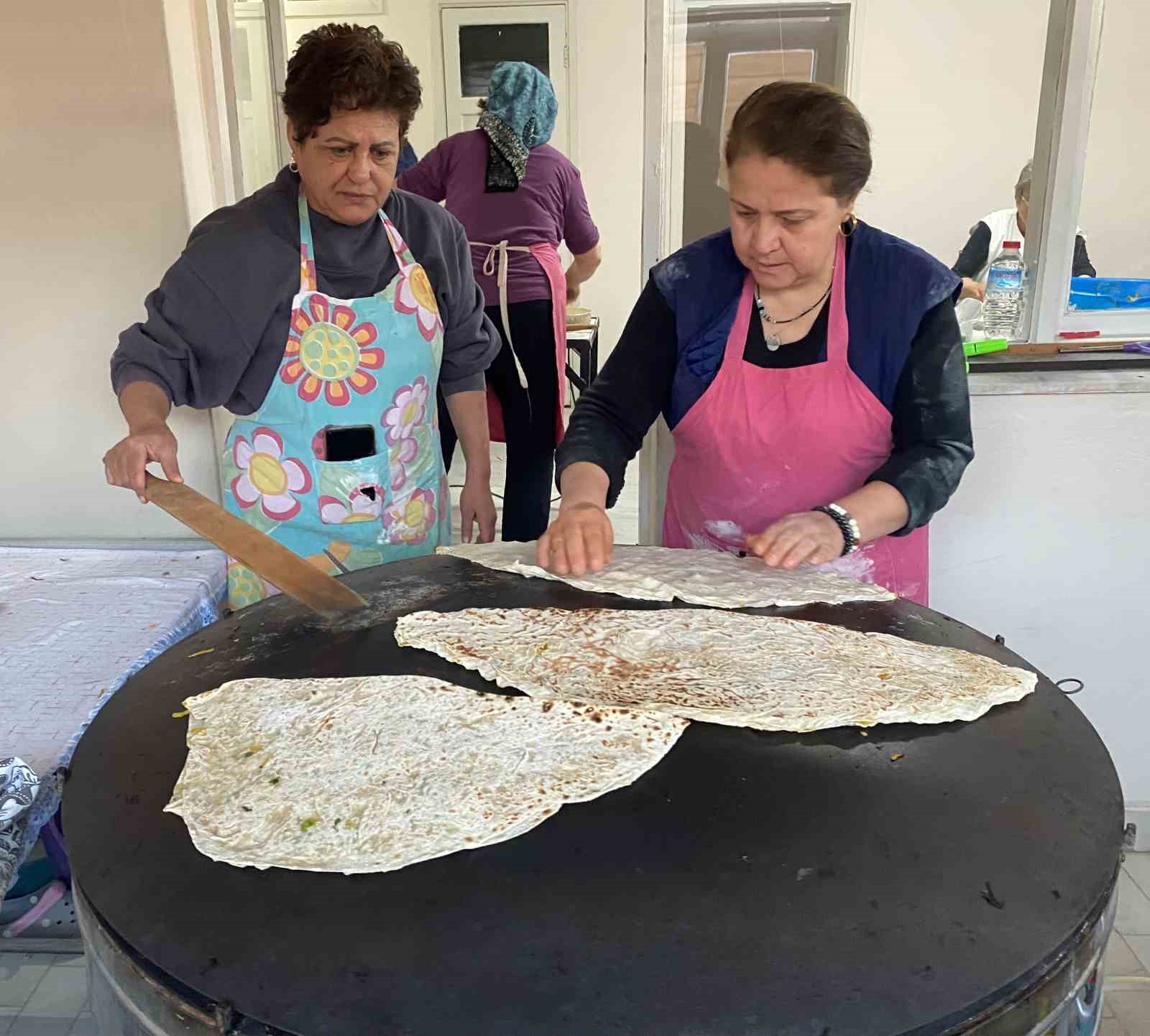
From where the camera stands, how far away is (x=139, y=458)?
150cm

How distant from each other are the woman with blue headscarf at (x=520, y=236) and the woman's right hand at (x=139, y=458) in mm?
1638

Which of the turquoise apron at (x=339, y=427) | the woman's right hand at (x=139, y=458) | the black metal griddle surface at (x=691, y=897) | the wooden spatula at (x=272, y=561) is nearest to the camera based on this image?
the black metal griddle surface at (x=691, y=897)

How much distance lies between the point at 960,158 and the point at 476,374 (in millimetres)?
2288

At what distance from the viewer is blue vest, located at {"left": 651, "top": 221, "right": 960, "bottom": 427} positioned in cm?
157

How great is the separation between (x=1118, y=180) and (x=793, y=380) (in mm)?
1521

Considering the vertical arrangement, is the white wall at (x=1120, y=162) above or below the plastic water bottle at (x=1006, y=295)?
above

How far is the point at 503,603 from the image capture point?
142 centimetres

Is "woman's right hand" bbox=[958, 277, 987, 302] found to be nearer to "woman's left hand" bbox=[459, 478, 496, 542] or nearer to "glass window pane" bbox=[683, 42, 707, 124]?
"glass window pane" bbox=[683, 42, 707, 124]

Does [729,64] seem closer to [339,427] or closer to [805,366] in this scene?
→ [805,366]

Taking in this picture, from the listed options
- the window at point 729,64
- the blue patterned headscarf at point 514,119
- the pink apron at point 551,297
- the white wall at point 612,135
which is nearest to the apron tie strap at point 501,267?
the pink apron at point 551,297

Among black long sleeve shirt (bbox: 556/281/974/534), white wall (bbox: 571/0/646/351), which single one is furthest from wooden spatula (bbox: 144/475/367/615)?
white wall (bbox: 571/0/646/351)

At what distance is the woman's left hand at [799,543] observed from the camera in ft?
4.61

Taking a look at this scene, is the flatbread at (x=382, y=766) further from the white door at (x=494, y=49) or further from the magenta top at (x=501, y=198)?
the white door at (x=494, y=49)

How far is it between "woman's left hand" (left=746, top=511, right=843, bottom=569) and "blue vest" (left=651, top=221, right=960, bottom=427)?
12.7 inches
